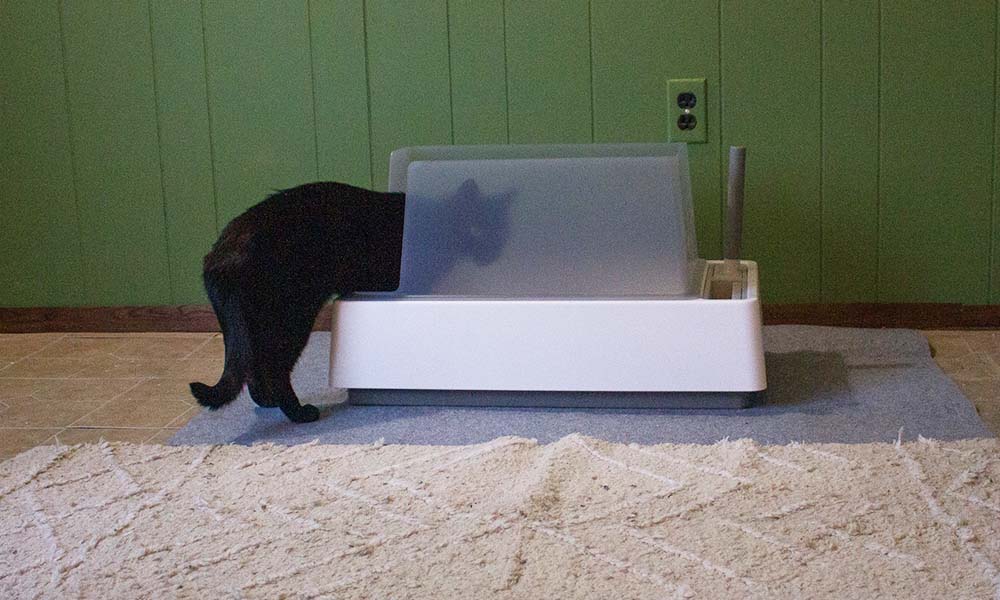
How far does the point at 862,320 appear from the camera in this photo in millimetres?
2820

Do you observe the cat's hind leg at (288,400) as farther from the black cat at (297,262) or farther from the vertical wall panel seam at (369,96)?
the vertical wall panel seam at (369,96)

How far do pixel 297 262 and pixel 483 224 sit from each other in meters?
0.38

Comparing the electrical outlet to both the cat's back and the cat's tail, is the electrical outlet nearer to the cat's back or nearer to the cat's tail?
the cat's back

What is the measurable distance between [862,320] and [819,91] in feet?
1.90

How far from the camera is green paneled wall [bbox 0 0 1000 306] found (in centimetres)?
271

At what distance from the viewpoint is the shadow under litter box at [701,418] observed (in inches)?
79.4

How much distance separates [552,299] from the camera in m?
2.20

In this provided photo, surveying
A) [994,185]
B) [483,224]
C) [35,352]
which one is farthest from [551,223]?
[35,352]

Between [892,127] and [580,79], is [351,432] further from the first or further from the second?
[892,127]

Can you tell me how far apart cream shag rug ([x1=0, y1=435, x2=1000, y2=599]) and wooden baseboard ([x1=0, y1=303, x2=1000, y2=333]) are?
0.96 metres

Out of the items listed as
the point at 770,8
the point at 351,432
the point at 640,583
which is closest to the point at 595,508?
the point at 640,583

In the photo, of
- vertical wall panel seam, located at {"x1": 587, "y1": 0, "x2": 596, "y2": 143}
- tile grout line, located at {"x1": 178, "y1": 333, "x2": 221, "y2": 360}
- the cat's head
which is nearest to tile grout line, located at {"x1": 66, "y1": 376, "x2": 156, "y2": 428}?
tile grout line, located at {"x1": 178, "y1": 333, "x2": 221, "y2": 360}

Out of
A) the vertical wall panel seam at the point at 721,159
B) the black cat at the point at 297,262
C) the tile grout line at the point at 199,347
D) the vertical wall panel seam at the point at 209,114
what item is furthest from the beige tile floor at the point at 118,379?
the vertical wall panel seam at the point at 721,159

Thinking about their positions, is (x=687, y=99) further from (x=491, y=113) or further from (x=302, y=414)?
(x=302, y=414)
